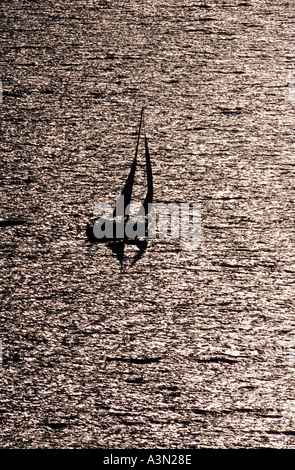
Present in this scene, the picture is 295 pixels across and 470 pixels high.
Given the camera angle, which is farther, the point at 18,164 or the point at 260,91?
the point at 260,91

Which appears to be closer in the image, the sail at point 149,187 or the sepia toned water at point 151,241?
the sepia toned water at point 151,241

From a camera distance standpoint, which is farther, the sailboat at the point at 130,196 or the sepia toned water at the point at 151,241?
the sailboat at the point at 130,196

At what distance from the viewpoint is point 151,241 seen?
0.78m

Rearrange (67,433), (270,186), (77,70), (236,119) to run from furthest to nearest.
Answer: (77,70), (236,119), (270,186), (67,433)

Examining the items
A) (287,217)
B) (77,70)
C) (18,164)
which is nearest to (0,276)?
(18,164)

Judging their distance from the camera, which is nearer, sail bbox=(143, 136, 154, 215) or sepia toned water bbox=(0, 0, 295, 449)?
sepia toned water bbox=(0, 0, 295, 449)

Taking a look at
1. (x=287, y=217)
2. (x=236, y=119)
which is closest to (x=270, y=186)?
(x=287, y=217)

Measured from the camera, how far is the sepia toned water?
58 centimetres

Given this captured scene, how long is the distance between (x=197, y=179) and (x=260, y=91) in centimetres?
26

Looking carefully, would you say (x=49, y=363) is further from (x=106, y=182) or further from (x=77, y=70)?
(x=77, y=70)

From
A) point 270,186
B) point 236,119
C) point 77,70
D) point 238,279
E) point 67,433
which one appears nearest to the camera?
point 67,433

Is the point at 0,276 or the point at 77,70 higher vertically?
the point at 77,70

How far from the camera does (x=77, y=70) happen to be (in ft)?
3.70

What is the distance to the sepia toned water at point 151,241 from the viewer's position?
22.9 inches
